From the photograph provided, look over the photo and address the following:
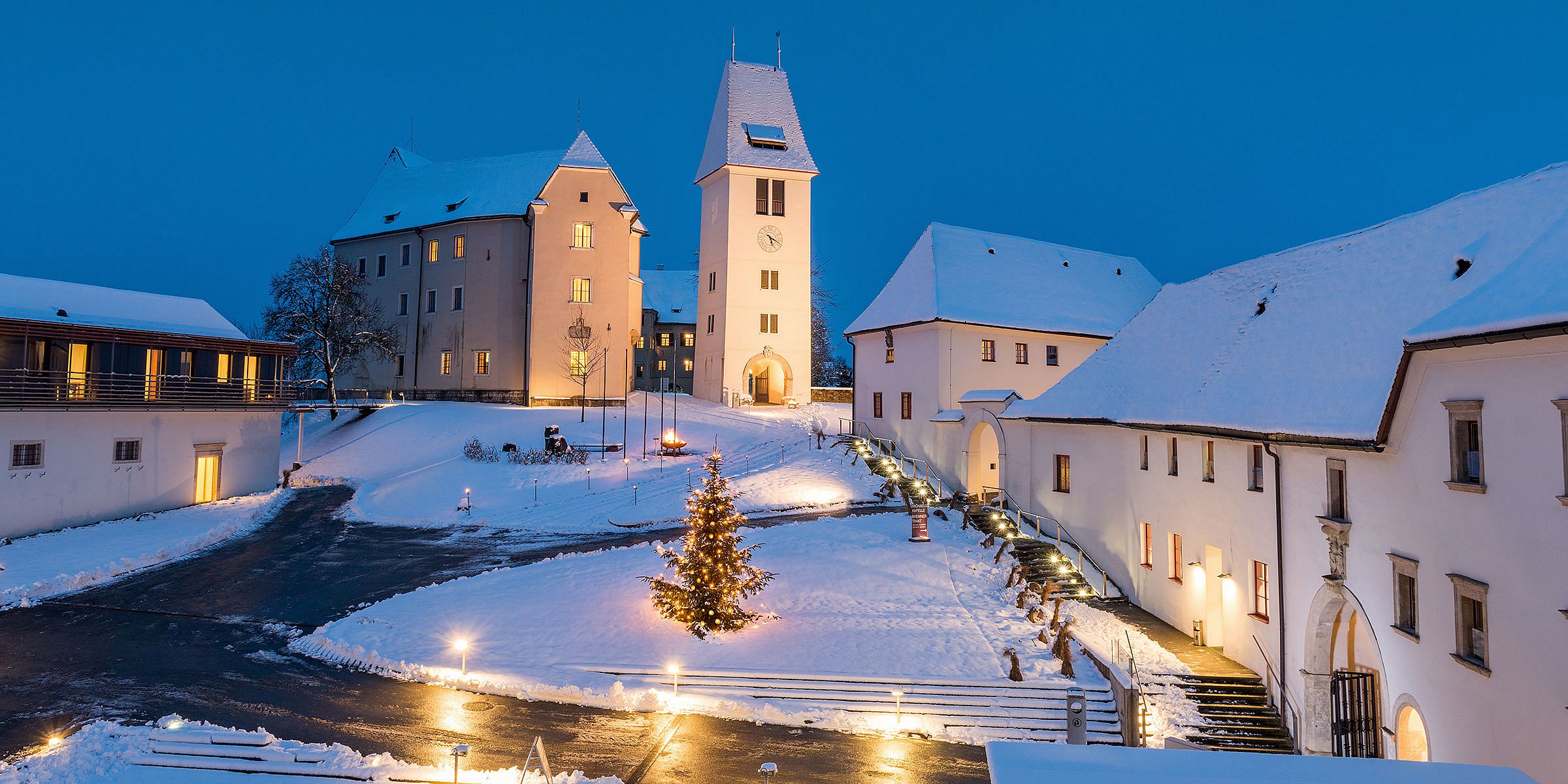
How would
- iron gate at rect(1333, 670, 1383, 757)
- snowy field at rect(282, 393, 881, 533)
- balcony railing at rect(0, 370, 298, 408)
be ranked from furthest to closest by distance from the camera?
snowy field at rect(282, 393, 881, 533), balcony railing at rect(0, 370, 298, 408), iron gate at rect(1333, 670, 1383, 757)

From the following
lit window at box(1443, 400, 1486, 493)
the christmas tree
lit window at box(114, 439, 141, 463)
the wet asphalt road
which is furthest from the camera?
lit window at box(114, 439, 141, 463)

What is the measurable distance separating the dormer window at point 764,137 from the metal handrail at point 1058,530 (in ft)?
84.8

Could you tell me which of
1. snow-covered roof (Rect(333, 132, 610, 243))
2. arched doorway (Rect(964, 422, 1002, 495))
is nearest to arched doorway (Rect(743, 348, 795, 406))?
snow-covered roof (Rect(333, 132, 610, 243))

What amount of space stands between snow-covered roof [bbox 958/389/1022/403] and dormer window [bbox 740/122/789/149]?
76.7 feet

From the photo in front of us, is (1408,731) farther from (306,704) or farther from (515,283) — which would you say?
(515,283)

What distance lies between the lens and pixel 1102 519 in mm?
24094

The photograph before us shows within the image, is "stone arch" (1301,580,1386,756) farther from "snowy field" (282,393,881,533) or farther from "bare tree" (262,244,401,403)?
"bare tree" (262,244,401,403)

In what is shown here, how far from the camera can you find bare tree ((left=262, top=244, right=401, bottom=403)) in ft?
162

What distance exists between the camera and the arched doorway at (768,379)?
49.1 metres

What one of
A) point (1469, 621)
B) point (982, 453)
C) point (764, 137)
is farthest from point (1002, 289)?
point (1469, 621)

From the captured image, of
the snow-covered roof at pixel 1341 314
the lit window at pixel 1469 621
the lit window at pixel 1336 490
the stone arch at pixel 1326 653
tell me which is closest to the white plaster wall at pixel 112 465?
the snow-covered roof at pixel 1341 314

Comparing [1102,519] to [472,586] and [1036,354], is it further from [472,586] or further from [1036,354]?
[472,586]

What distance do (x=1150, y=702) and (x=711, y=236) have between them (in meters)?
39.1

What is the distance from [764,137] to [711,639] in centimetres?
3681
